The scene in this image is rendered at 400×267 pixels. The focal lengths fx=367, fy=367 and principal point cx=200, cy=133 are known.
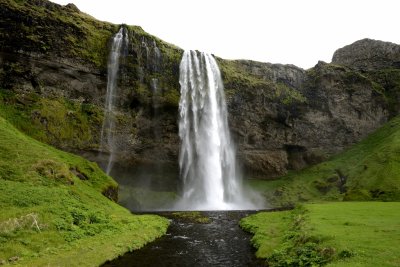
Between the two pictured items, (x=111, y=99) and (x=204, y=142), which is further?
(x=204, y=142)

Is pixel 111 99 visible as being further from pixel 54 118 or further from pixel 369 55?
pixel 369 55

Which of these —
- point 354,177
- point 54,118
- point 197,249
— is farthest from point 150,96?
point 197,249

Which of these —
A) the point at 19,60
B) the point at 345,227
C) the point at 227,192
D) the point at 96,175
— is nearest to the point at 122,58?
the point at 19,60

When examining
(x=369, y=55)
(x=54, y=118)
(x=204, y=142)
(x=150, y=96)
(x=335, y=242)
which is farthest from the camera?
(x=369, y=55)

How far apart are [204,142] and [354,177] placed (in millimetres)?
34108

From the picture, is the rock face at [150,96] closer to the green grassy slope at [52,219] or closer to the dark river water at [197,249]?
the green grassy slope at [52,219]

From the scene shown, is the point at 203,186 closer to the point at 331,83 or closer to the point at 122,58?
the point at 122,58

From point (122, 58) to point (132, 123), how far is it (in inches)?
510

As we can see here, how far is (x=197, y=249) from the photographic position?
94.2ft

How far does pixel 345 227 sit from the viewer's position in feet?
90.3

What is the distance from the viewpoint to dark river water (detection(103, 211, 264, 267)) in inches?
966

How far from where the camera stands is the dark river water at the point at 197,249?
24.5 metres

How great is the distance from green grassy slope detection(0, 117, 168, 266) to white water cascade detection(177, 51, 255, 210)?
28.6 m

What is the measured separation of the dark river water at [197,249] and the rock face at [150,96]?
36.9m
